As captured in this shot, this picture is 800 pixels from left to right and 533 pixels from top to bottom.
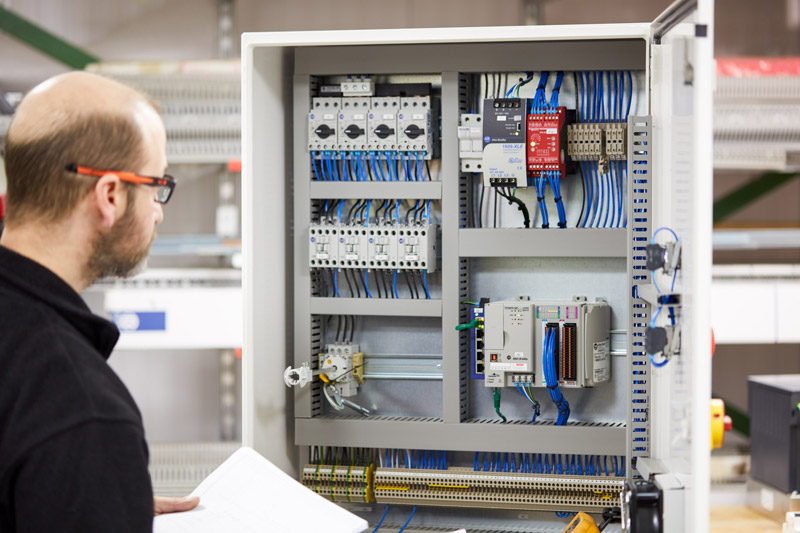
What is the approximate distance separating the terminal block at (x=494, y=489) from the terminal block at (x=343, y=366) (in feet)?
0.98

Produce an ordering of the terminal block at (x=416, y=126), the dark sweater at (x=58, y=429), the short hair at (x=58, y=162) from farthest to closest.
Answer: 1. the terminal block at (x=416, y=126)
2. the short hair at (x=58, y=162)
3. the dark sweater at (x=58, y=429)

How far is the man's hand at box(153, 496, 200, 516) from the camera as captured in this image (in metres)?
1.53

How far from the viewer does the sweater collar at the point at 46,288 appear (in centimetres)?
102

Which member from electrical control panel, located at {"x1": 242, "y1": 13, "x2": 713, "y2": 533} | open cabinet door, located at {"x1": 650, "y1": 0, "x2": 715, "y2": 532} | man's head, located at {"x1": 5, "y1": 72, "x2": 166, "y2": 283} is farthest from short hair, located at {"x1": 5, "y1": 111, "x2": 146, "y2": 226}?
electrical control panel, located at {"x1": 242, "y1": 13, "x2": 713, "y2": 533}

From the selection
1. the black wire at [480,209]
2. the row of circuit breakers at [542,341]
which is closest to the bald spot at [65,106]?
the row of circuit breakers at [542,341]

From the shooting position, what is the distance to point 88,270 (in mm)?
1131

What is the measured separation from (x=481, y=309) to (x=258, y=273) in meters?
0.72

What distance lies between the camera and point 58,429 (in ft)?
3.06

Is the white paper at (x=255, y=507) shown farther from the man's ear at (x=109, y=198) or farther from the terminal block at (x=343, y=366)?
the terminal block at (x=343, y=366)

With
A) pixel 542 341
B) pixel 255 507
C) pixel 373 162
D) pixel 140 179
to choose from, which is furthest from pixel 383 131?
pixel 140 179

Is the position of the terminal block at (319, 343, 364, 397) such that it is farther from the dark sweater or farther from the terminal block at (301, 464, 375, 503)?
the dark sweater

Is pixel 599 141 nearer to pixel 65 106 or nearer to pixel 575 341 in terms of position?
pixel 575 341

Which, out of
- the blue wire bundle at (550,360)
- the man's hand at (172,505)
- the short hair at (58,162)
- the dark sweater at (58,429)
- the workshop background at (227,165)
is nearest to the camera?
the dark sweater at (58,429)

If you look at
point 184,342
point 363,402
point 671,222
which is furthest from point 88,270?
point 184,342
